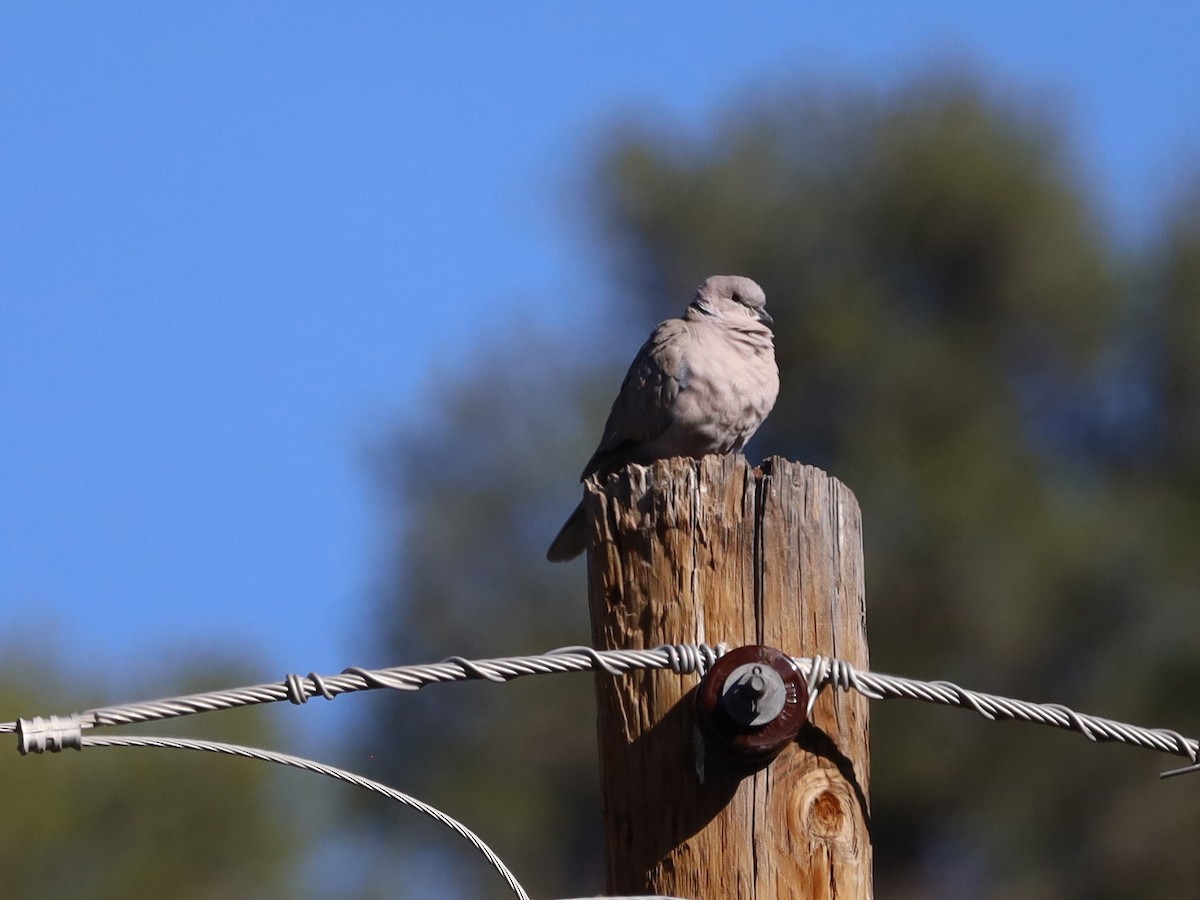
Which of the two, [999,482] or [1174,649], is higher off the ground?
[999,482]

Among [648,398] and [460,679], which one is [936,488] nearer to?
[648,398]

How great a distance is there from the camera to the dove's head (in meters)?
5.95

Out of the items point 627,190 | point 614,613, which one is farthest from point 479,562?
point 614,613

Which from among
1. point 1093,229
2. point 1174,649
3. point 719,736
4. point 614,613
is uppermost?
point 1093,229

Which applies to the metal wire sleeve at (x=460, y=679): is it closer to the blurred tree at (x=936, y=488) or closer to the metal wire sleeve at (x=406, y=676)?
the metal wire sleeve at (x=406, y=676)

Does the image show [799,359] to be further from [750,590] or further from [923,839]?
[750,590]

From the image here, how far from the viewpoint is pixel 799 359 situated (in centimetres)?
1270

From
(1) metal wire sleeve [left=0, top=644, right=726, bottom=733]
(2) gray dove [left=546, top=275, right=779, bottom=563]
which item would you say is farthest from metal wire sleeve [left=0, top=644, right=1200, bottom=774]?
(2) gray dove [left=546, top=275, right=779, bottom=563]

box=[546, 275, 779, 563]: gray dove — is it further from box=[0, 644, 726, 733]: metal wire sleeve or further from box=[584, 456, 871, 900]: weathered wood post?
box=[0, 644, 726, 733]: metal wire sleeve

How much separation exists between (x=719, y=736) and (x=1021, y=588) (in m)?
10.1

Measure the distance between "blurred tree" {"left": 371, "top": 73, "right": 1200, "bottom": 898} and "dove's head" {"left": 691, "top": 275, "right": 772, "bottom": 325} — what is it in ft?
18.3

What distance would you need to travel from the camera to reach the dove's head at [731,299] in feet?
19.5

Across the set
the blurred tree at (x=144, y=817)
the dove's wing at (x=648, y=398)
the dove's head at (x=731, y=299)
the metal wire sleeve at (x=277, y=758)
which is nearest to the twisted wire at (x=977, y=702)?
the metal wire sleeve at (x=277, y=758)

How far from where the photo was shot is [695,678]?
263cm
